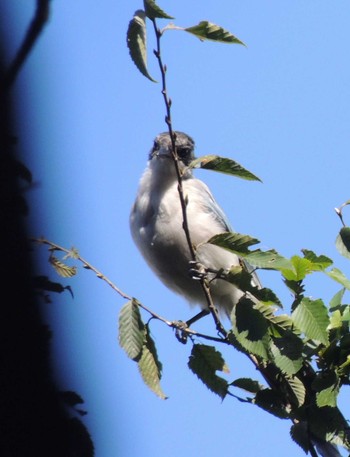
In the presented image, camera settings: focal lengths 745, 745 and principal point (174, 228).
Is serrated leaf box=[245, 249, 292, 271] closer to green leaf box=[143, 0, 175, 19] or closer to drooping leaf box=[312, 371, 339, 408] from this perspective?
drooping leaf box=[312, 371, 339, 408]

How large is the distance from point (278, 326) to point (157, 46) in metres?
1.06

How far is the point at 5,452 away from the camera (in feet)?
3.88

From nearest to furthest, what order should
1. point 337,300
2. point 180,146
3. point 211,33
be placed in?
point 211,33 → point 337,300 → point 180,146

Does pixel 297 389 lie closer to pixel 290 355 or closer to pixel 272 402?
pixel 272 402

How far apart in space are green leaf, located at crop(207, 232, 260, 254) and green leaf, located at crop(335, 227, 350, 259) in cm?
38

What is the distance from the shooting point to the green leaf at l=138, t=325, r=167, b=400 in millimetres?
2779

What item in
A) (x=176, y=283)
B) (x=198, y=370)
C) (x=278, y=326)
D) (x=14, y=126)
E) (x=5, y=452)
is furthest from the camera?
(x=176, y=283)

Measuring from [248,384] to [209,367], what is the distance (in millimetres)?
185

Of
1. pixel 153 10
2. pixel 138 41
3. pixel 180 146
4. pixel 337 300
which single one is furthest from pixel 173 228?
pixel 153 10

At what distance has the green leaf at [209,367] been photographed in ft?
9.30

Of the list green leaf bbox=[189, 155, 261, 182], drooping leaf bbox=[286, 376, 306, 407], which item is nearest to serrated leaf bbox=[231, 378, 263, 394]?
drooping leaf bbox=[286, 376, 306, 407]

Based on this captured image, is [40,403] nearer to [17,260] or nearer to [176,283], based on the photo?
[17,260]

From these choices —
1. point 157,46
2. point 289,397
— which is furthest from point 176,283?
point 157,46

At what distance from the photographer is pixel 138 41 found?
2.54m
